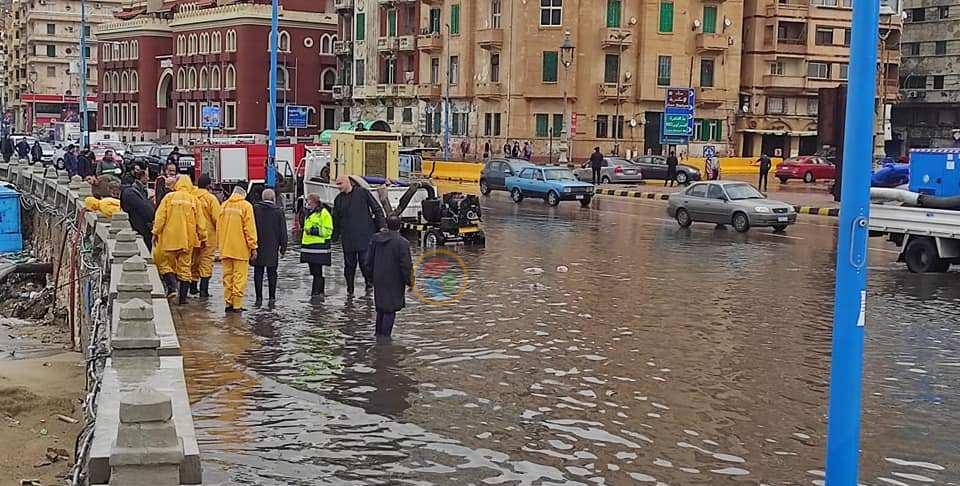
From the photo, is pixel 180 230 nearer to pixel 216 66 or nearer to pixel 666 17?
pixel 666 17

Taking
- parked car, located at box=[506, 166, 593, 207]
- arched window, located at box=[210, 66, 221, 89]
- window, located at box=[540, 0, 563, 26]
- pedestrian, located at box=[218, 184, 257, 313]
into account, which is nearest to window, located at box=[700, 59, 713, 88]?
window, located at box=[540, 0, 563, 26]

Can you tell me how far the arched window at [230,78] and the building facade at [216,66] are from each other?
0.23 feet

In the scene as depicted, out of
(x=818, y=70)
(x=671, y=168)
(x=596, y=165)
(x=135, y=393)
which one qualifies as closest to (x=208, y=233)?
(x=135, y=393)

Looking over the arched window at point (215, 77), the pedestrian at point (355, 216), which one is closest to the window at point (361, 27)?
the arched window at point (215, 77)

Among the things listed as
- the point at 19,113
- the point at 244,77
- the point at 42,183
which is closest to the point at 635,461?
the point at 42,183

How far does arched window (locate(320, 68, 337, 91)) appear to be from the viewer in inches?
3342

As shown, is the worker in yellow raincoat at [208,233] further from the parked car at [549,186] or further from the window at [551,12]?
the window at [551,12]

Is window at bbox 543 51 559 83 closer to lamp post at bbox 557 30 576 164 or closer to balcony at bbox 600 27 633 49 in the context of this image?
lamp post at bbox 557 30 576 164

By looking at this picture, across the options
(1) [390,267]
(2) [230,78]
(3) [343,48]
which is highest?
(3) [343,48]

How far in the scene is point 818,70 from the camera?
7069 cm

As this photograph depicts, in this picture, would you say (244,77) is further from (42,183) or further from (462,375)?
(462,375)

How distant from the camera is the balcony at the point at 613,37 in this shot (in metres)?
62.0

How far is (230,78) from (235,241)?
232 feet

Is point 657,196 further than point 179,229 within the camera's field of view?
Yes
